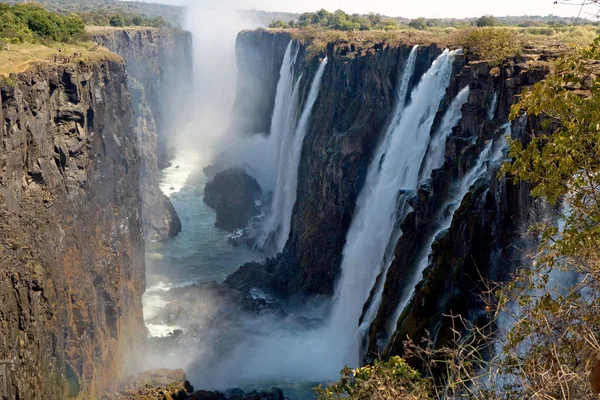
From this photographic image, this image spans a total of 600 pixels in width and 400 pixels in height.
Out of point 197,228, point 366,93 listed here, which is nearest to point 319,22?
point 197,228

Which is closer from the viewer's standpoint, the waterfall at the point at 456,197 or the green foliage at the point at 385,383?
the green foliage at the point at 385,383

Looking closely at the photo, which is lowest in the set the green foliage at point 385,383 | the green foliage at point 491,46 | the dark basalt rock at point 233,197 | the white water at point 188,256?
the white water at point 188,256

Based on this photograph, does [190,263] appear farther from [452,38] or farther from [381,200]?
[452,38]

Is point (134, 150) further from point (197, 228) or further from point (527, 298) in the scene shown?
point (527, 298)

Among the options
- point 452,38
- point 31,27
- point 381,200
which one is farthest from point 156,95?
point 381,200

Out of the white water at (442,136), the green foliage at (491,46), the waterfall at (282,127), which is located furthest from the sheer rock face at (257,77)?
the white water at (442,136)

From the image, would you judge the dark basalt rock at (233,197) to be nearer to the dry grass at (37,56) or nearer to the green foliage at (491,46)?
the dry grass at (37,56)
